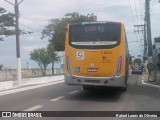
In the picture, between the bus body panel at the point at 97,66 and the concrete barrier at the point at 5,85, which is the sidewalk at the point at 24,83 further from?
the bus body panel at the point at 97,66

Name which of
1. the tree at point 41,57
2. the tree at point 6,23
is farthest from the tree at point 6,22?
the tree at point 41,57

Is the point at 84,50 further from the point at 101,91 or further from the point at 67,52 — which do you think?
the point at 101,91

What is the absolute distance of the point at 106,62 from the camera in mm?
16391

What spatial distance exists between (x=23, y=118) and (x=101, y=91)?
10.5 meters

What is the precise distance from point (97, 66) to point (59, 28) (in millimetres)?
53519

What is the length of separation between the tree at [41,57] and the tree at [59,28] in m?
14.3

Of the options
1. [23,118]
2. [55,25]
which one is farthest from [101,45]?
[55,25]

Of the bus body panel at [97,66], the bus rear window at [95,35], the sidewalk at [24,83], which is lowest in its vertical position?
the sidewalk at [24,83]

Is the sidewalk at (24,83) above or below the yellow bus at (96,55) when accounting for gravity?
below

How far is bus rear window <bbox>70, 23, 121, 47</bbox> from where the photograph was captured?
54.5 ft

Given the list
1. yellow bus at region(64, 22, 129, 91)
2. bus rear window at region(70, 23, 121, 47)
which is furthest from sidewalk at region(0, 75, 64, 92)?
bus rear window at region(70, 23, 121, 47)

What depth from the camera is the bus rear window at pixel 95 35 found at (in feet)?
54.5

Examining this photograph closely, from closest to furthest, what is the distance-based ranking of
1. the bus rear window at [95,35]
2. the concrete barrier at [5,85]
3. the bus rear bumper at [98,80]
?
the bus rear bumper at [98,80] → the bus rear window at [95,35] → the concrete barrier at [5,85]

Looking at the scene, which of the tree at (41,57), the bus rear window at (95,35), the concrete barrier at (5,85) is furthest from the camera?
the tree at (41,57)
